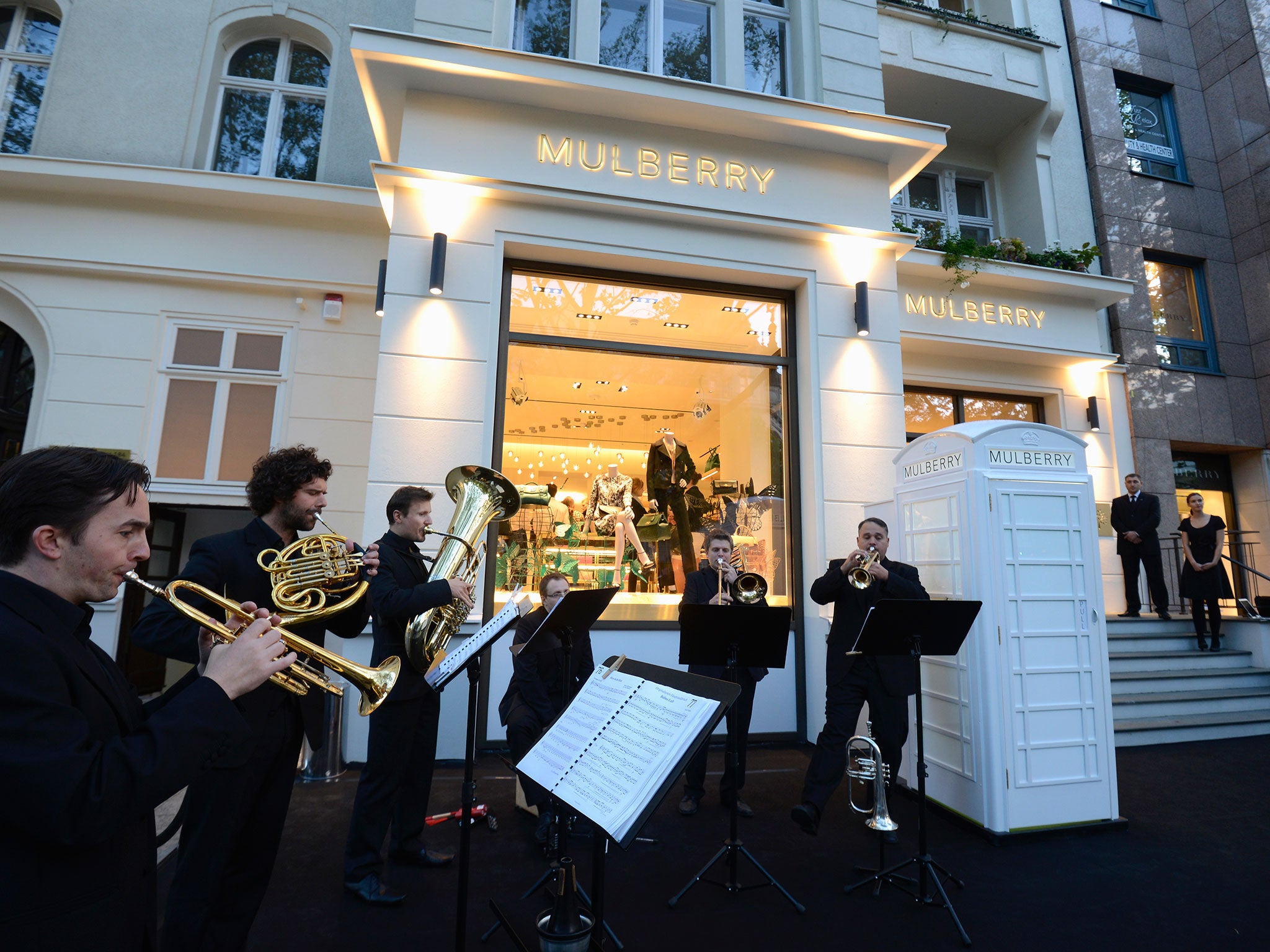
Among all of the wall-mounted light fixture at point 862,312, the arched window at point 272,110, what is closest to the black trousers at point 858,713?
the wall-mounted light fixture at point 862,312

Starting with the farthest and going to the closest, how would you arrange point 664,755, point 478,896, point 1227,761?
1. point 1227,761
2. point 478,896
3. point 664,755

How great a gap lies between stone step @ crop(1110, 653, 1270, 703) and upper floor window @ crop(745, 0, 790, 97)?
808 cm

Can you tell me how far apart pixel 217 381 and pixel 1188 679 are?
11.7 m

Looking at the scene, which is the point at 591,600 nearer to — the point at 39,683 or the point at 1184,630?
the point at 39,683

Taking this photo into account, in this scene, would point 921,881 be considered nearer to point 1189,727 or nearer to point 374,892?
point 374,892

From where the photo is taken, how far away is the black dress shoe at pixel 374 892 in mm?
3428

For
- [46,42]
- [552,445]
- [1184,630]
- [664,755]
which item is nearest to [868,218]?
[552,445]

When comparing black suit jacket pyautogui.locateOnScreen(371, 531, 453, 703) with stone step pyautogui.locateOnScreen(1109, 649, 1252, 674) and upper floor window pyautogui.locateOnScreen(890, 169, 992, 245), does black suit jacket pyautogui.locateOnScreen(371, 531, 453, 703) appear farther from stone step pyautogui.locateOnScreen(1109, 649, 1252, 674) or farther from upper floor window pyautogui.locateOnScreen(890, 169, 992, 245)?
upper floor window pyautogui.locateOnScreen(890, 169, 992, 245)

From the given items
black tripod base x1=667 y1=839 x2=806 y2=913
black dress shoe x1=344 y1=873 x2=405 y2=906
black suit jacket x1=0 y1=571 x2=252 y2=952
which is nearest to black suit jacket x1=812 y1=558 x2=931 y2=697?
black tripod base x1=667 y1=839 x2=806 y2=913

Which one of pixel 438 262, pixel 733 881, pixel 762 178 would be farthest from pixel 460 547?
pixel 762 178

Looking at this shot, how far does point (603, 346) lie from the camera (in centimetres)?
730

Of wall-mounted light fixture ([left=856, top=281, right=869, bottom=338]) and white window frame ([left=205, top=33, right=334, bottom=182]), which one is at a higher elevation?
white window frame ([left=205, top=33, right=334, bottom=182])

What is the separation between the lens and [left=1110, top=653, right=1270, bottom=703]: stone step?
7445 millimetres

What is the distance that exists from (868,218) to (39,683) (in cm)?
815
